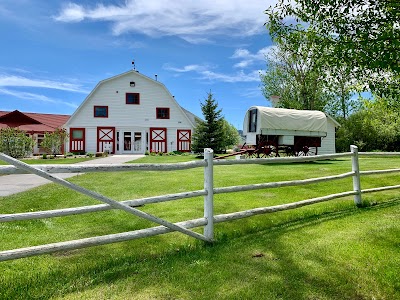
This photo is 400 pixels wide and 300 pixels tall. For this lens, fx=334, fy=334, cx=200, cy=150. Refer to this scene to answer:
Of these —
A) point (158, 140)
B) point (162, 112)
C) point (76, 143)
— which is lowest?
point (76, 143)

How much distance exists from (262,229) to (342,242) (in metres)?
1.38

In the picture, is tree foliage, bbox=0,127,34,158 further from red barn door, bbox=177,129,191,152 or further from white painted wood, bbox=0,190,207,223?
white painted wood, bbox=0,190,207,223

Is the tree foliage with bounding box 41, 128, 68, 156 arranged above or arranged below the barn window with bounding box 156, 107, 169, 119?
below

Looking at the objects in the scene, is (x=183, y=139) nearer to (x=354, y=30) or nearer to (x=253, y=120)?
(x=253, y=120)

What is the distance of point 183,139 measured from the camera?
35.5 metres

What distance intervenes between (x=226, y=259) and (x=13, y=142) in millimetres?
26048

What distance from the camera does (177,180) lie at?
1217 centimetres

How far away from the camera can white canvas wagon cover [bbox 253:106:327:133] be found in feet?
67.7

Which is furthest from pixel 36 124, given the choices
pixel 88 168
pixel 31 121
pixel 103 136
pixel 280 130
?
pixel 88 168

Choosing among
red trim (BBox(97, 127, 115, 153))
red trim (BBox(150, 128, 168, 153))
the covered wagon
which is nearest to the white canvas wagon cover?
the covered wagon

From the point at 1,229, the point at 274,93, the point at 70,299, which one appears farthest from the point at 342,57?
the point at 274,93

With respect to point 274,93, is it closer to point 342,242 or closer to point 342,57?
point 342,57

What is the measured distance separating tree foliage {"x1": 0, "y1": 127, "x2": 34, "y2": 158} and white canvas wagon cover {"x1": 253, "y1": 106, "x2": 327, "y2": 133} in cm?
1810

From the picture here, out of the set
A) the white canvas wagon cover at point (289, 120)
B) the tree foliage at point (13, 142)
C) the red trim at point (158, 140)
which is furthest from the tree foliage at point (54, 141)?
A: the white canvas wagon cover at point (289, 120)
